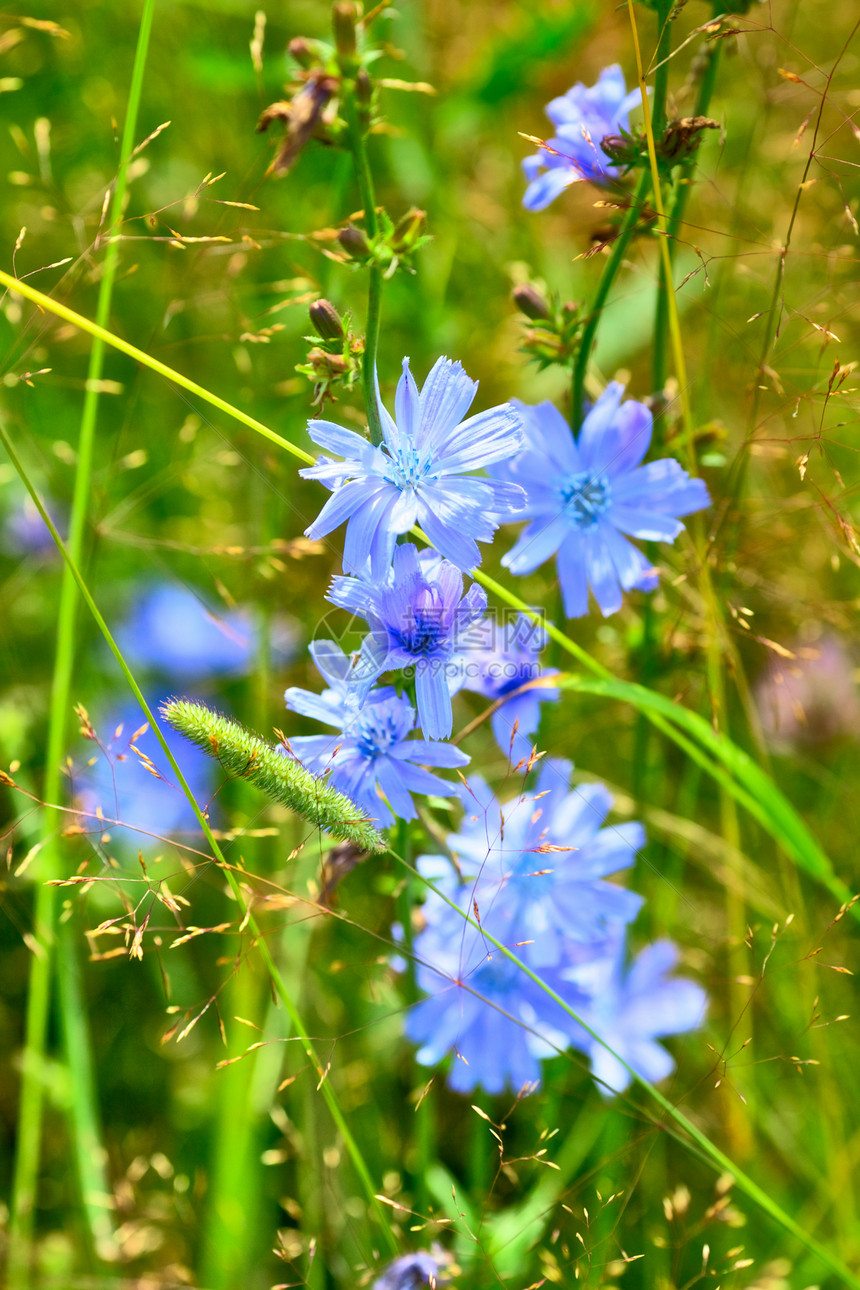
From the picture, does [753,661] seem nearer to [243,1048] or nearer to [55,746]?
[243,1048]

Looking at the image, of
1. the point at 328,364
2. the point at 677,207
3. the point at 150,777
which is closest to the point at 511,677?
the point at 328,364

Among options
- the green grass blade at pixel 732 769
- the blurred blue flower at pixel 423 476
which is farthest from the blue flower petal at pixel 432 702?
the green grass blade at pixel 732 769

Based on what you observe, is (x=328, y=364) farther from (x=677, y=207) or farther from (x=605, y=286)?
(x=677, y=207)

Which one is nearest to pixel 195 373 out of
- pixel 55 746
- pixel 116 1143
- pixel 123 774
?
pixel 123 774

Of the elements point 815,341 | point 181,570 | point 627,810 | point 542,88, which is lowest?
point 627,810

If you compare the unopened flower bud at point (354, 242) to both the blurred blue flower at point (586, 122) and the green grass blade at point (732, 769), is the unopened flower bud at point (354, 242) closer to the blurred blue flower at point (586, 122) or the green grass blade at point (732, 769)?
the blurred blue flower at point (586, 122)

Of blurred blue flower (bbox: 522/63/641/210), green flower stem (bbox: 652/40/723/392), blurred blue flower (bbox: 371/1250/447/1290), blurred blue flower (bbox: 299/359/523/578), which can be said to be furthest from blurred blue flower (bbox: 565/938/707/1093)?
blurred blue flower (bbox: 522/63/641/210)
